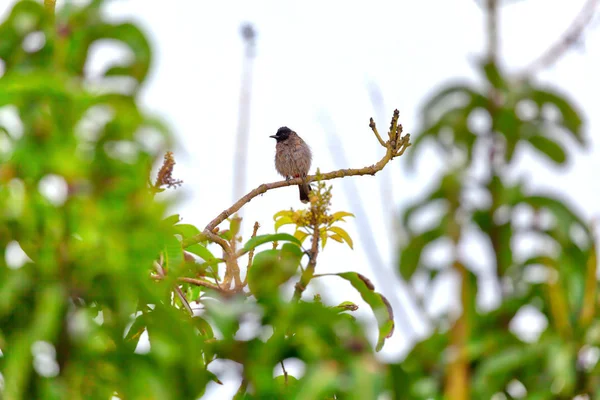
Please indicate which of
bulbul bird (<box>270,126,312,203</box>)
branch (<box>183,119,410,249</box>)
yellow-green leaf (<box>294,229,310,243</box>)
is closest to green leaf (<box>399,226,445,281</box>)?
yellow-green leaf (<box>294,229,310,243</box>)

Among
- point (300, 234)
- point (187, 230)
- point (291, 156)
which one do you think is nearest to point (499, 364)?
point (300, 234)

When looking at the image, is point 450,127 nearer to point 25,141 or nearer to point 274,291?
point 274,291

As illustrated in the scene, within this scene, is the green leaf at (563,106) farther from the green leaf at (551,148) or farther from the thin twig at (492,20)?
the thin twig at (492,20)

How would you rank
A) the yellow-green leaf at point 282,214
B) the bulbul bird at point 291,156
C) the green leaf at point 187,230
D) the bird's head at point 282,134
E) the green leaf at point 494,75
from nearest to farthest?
1. the green leaf at point 494,75
2. the yellow-green leaf at point 282,214
3. the green leaf at point 187,230
4. the bulbul bird at point 291,156
5. the bird's head at point 282,134

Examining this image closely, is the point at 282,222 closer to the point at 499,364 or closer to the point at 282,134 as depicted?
the point at 499,364

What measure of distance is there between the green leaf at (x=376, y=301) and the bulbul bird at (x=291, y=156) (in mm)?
11078

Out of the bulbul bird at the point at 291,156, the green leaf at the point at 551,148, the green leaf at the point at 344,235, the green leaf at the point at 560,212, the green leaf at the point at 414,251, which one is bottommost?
the bulbul bird at the point at 291,156

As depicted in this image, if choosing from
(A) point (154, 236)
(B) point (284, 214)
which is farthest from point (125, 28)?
(B) point (284, 214)

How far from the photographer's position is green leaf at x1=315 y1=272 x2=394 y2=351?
8.18 feet

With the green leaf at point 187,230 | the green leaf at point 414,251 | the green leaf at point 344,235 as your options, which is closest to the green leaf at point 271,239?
the green leaf at point 414,251

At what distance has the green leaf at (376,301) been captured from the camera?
2492mm

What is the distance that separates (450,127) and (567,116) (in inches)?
8.3

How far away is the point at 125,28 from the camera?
5.99 ft

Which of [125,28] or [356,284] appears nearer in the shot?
[125,28]
